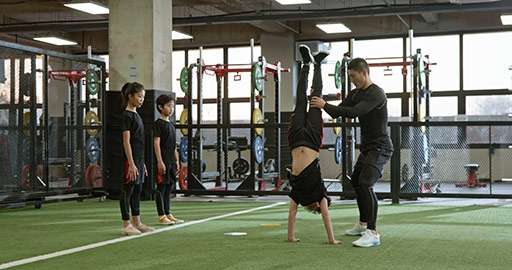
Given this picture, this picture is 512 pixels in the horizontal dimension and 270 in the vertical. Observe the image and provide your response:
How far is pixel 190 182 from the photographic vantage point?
942 cm

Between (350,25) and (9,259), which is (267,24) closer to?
(350,25)

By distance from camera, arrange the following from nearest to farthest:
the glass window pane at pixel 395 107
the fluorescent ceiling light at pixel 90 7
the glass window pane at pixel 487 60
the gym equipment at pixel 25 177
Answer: the gym equipment at pixel 25 177 < the fluorescent ceiling light at pixel 90 7 < the glass window pane at pixel 487 60 < the glass window pane at pixel 395 107

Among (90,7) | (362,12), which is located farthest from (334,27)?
(90,7)

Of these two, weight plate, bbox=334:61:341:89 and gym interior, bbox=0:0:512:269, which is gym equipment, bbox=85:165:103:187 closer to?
gym interior, bbox=0:0:512:269

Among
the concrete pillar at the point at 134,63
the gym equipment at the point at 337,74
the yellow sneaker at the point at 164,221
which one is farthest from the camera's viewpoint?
the gym equipment at the point at 337,74

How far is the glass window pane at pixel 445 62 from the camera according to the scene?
15219 millimetres

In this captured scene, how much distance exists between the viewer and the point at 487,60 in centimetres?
1495

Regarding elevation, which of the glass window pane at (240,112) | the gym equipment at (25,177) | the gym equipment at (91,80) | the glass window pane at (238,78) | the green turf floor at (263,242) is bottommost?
the green turf floor at (263,242)

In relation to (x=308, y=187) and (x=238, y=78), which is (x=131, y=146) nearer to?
(x=308, y=187)

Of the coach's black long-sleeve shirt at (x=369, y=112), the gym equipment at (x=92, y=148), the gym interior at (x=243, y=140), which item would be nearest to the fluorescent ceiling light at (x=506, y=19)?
the gym interior at (x=243, y=140)

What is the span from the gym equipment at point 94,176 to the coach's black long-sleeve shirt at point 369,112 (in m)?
5.69

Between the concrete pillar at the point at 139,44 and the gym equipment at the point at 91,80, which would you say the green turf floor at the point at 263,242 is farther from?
the gym equipment at the point at 91,80

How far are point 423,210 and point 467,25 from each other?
9.03 meters

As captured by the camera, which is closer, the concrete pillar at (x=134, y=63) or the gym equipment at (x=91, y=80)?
the concrete pillar at (x=134, y=63)
